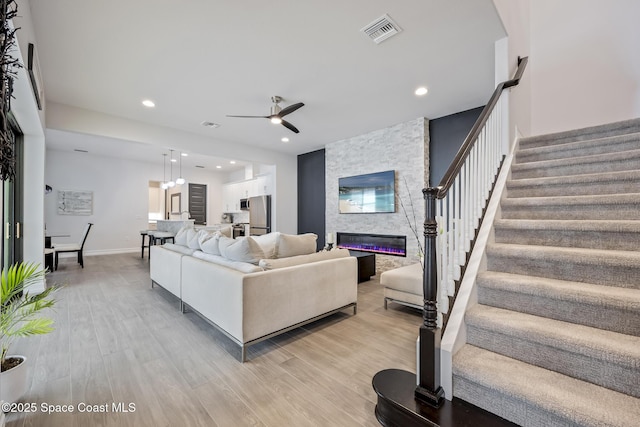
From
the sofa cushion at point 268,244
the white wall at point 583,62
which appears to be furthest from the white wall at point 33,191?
the white wall at point 583,62

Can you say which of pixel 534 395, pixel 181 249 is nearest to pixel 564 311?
pixel 534 395

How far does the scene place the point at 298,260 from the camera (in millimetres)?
2695

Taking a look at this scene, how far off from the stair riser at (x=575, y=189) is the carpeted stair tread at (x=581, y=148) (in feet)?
2.15

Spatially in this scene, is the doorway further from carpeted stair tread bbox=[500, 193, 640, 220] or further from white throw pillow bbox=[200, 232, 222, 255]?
carpeted stair tread bbox=[500, 193, 640, 220]

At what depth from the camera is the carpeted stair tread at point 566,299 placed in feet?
4.43

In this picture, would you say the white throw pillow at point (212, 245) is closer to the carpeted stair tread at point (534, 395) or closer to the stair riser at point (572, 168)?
the carpeted stair tread at point (534, 395)

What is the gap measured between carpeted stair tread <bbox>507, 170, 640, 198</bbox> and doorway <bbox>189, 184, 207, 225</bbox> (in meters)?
9.52

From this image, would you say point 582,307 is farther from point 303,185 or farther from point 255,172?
point 255,172

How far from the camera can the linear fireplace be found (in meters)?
5.37

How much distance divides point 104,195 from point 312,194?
19.9 ft

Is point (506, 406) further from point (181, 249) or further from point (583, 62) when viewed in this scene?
point (583, 62)

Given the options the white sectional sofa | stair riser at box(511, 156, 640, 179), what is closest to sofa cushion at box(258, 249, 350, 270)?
the white sectional sofa

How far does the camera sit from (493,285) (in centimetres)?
174

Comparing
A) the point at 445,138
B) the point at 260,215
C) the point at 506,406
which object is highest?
the point at 445,138
